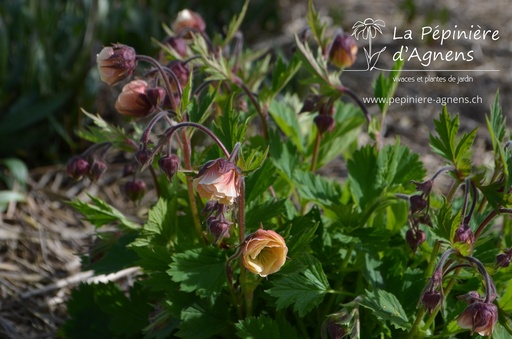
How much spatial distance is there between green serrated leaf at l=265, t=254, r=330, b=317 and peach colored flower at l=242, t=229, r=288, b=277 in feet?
0.45

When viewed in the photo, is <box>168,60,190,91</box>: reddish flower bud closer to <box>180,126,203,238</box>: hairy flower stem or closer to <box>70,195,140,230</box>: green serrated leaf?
<box>180,126,203,238</box>: hairy flower stem

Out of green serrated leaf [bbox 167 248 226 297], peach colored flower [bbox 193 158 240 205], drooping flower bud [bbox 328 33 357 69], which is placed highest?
drooping flower bud [bbox 328 33 357 69]

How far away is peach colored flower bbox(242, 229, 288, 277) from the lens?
1.35m

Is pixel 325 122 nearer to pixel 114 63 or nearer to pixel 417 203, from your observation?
pixel 417 203

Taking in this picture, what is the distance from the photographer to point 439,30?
4203mm

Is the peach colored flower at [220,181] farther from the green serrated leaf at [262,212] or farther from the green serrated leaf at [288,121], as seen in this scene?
the green serrated leaf at [288,121]

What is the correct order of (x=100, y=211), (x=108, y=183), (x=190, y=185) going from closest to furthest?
(x=190, y=185)
(x=100, y=211)
(x=108, y=183)

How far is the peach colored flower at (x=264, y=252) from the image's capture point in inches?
53.2

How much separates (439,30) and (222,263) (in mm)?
3023

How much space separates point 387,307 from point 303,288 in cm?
18

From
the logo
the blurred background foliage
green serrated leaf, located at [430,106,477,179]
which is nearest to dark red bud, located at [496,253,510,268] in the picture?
green serrated leaf, located at [430,106,477,179]

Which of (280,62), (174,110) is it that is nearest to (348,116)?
(280,62)

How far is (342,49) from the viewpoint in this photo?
194cm

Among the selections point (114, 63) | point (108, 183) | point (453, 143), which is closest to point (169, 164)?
point (114, 63)
